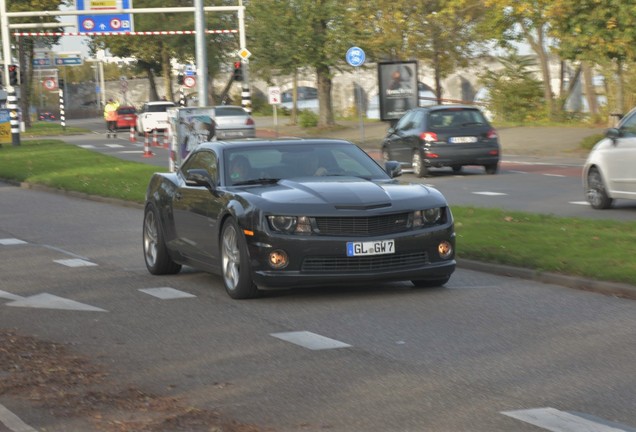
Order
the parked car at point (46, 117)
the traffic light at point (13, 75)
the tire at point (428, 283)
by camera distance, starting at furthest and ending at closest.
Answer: the parked car at point (46, 117), the traffic light at point (13, 75), the tire at point (428, 283)

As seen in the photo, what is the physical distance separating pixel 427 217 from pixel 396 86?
1305 inches

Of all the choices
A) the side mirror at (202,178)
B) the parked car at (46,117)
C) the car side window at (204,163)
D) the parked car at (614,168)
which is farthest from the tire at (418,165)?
the parked car at (46,117)

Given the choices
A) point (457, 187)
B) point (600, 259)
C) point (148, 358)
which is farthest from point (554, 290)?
point (457, 187)

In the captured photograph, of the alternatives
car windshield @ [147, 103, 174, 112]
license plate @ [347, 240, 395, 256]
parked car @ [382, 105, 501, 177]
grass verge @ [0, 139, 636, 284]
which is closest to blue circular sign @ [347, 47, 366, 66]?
parked car @ [382, 105, 501, 177]

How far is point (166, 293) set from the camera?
480 inches

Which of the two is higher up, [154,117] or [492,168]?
[154,117]

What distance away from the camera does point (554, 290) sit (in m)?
11.6

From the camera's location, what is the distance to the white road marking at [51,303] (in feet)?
37.1

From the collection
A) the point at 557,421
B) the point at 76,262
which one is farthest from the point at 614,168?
the point at 557,421

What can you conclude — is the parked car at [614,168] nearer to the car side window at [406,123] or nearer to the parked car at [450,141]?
the parked car at [450,141]

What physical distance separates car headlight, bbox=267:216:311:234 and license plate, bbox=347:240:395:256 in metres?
0.38

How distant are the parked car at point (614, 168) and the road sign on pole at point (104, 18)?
36.5m

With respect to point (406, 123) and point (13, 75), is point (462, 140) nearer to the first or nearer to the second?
point (406, 123)

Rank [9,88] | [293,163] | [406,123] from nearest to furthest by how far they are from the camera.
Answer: [293,163], [406,123], [9,88]
